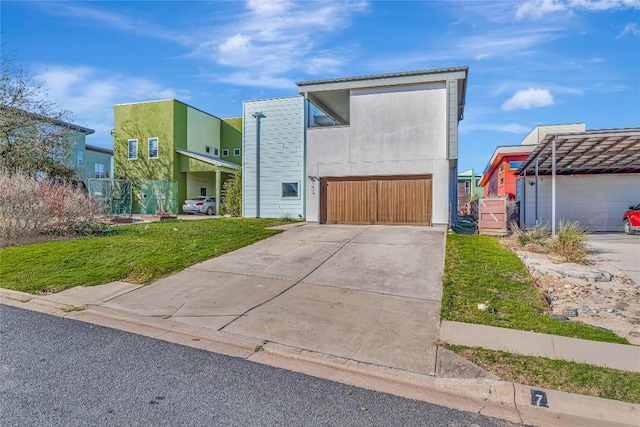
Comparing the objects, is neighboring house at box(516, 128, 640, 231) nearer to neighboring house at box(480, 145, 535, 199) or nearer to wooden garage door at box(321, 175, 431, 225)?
neighboring house at box(480, 145, 535, 199)

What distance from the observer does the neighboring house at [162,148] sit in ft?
87.3

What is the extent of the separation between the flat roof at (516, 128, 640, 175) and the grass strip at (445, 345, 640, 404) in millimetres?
9897

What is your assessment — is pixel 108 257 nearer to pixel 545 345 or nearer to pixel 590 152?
pixel 545 345

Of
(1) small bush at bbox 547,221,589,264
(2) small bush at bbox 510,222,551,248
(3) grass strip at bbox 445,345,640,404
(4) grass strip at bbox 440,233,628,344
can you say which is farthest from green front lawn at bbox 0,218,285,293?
(1) small bush at bbox 547,221,589,264

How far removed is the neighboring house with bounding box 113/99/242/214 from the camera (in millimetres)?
26609

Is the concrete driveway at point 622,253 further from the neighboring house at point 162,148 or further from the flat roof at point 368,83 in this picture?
the neighboring house at point 162,148

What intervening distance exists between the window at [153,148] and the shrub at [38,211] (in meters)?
15.7

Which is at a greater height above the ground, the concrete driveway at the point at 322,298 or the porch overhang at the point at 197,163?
the porch overhang at the point at 197,163

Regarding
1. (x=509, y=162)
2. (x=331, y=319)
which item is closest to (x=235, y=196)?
(x=331, y=319)

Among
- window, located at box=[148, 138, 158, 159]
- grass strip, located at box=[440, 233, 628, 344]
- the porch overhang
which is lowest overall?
grass strip, located at box=[440, 233, 628, 344]

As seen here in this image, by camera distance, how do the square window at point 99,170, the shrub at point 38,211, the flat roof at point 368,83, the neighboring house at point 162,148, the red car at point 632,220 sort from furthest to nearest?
1. the square window at point 99,170
2. the neighboring house at point 162,148
3. the red car at point 632,220
4. the flat roof at point 368,83
5. the shrub at point 38,211

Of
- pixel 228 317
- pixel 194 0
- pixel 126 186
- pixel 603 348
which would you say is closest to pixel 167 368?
pixel 228 317

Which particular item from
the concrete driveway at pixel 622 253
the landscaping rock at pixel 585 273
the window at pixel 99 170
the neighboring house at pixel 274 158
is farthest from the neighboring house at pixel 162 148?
the landscaping rock at pixel 585 273

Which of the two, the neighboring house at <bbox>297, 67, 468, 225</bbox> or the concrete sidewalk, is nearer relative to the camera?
the concrete sidewalk
